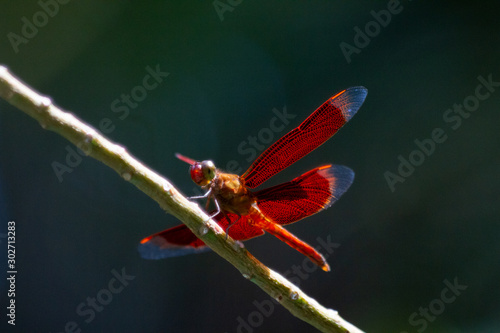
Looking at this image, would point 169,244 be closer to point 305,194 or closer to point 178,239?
point 178,239

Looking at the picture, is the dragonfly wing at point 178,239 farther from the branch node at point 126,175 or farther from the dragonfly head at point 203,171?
the branch node at point 126,175

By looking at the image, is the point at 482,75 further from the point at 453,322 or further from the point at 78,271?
the point at 78,271

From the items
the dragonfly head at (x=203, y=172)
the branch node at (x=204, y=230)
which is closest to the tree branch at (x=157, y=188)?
the branch node at (x=204, y=230)

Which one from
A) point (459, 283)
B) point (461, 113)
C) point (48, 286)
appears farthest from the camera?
point (461, 113)

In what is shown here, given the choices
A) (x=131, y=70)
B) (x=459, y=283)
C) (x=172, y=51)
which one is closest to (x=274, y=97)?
(x=172, y=51)

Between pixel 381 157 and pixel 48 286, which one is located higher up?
pixel 48 286

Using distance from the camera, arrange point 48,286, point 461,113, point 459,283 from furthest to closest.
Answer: point 461,113 < point 459,283 < point 48,286

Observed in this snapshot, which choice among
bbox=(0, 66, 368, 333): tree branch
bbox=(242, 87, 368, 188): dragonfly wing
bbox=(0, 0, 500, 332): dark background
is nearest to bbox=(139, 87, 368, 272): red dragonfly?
bbox=(242, 87, 368, 188): dragonfly wing

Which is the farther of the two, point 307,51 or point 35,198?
point 307,51

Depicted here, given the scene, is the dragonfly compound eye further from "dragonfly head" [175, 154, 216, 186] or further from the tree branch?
the tree branch
